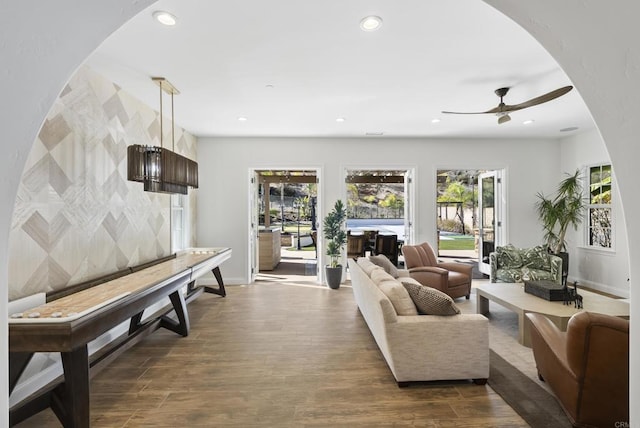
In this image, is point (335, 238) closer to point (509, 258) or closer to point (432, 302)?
point (509, 258)

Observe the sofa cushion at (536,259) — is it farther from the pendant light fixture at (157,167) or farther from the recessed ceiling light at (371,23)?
the pendant light fixture at (157,167)

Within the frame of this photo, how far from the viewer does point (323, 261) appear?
604 centimetres

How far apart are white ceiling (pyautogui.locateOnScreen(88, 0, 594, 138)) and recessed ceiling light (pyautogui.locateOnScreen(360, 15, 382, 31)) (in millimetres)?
38

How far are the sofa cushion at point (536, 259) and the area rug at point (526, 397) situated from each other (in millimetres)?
2542

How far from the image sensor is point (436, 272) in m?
4.58

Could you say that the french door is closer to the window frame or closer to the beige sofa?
the window frame

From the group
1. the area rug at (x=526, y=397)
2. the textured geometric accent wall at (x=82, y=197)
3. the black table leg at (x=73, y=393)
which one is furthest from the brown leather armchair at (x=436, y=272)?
the black table leg at (x=73, y=393)

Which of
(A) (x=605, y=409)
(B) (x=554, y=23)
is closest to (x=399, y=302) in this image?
(A) (x=605, y=409)

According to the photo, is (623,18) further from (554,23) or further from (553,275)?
(553,275)

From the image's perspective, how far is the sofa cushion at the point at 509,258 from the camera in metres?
4.91

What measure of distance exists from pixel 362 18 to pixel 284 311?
343 centimetres

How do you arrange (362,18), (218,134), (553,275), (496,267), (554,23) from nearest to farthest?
(554,23) < (362,18) < (553,275) < (496,267) < (218,134)

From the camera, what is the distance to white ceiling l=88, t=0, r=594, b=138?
2297mm

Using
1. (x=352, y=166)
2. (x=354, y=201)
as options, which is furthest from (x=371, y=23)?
(x=354, y=201)
